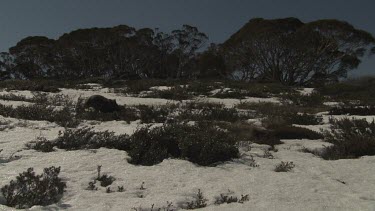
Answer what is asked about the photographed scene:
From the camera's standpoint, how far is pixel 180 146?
6668mm

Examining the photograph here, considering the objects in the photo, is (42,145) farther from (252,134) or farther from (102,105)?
(102,105)

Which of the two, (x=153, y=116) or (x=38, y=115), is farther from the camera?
(x=153, y=116)

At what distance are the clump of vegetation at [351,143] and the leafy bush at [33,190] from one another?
4.12 meters

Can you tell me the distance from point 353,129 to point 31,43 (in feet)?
183

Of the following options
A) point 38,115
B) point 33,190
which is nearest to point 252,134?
point 33,190

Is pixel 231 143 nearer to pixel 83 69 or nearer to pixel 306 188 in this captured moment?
pixel 306 188

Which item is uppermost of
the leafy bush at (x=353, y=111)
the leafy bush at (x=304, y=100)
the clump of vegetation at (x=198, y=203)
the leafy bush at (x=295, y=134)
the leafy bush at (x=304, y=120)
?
the leafy bush at (x=304, y=100)

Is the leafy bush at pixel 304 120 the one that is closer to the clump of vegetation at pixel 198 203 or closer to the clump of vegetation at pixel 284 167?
the clump of vegetation at pixel 284 167

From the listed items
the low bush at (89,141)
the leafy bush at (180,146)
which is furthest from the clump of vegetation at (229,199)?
the low bush at (89,141)

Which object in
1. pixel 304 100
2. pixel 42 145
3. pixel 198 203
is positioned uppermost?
pixel 304 100

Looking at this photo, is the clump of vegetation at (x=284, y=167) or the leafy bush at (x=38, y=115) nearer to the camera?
the clump of vegetation at (x=284, y=167)

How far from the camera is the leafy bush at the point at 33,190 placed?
4484mm

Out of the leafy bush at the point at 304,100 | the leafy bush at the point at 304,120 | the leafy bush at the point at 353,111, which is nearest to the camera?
the leafy bush at the point at 304,120

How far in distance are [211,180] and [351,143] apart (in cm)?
300
